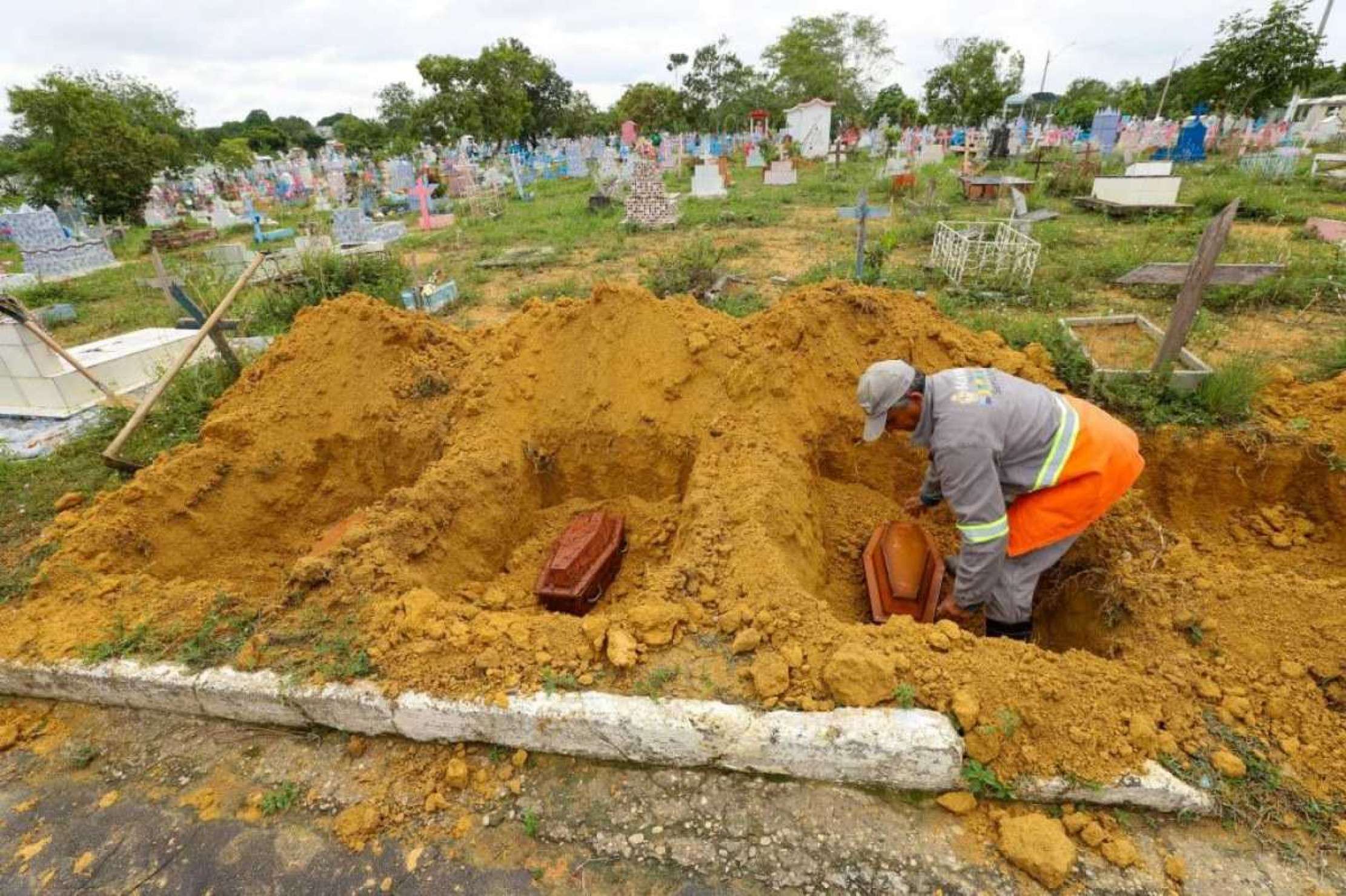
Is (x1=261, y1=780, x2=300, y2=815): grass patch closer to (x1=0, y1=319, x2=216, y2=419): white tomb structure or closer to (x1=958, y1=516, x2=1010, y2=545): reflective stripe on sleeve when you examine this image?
(x1=958, y1=516, x2=1010, y2=545): reflective stripe on sleeve

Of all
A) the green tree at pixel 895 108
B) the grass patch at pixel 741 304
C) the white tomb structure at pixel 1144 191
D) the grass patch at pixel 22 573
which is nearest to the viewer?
the grass patch at pixel 22 573

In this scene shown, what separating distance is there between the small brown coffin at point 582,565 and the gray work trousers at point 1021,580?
2.01 m

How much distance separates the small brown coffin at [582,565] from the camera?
321 centimetres

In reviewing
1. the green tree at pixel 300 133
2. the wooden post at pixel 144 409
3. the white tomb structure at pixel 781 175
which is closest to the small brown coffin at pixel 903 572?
the wooden post at pixel 144 409

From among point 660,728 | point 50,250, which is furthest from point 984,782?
point 50,250

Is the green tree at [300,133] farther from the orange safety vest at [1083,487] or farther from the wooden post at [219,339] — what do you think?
the orange safety vest at [1083,487]

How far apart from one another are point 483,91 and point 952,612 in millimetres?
35069

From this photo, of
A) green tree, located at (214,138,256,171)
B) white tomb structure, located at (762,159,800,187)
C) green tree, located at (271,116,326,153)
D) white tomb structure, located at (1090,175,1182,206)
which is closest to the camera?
white tomb structure, located at (1090,175,1182,206)

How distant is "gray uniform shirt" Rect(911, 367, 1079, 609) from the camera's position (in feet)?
8.74

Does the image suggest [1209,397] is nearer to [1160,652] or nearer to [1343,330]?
[1160,652]

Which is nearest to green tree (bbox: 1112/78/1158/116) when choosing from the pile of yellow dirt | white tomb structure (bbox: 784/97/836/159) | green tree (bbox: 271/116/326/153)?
white tomb structure (bbox: 784/97/836/159)

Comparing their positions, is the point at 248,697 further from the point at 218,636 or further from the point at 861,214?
the point at 861,214

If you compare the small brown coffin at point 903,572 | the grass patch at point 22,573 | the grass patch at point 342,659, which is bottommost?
the small brown coffin at point 903,572

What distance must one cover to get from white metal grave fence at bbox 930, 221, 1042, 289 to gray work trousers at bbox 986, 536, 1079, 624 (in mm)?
5331
